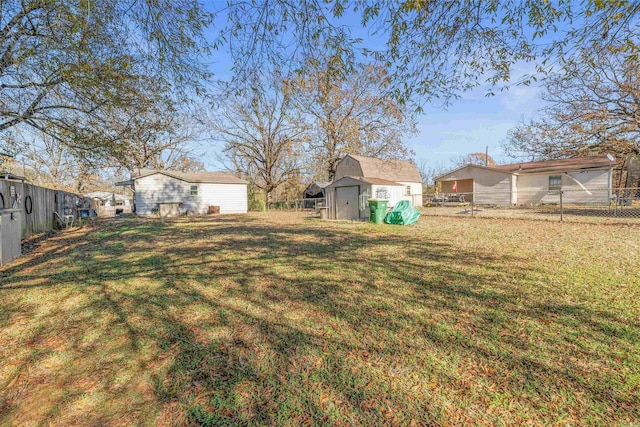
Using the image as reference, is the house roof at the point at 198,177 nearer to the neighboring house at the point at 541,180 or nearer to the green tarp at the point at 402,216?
the green tarp at the point at 402,216

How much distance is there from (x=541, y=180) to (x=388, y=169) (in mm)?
11135

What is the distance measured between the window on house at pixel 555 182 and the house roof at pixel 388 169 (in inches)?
398

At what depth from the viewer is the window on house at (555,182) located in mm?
19812

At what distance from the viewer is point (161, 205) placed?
20.0 meters

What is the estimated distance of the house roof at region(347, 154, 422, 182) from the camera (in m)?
23.0

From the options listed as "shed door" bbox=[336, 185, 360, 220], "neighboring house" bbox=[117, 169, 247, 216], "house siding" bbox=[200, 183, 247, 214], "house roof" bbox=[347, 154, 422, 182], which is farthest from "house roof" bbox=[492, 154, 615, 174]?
"neighboring house" bbox=[117, 169, 247, 216]

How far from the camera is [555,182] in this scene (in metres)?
20.0

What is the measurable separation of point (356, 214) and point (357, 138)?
8461 mm

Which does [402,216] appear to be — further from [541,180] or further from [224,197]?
[224,197]

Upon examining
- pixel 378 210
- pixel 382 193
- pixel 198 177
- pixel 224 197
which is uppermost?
pixel 198 177

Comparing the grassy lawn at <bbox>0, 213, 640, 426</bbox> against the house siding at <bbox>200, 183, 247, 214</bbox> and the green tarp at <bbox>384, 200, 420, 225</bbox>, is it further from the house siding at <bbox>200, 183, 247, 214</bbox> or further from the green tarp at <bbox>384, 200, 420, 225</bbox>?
the house siding at <bbox>200, 183, 247, 214</bbox>

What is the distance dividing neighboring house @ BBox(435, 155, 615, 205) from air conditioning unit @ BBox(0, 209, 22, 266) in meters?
19.3

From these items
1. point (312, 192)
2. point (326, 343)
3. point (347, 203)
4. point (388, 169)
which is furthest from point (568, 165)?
point (326, 343)

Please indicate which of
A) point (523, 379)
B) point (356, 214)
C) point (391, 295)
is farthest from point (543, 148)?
point (523, 379)
